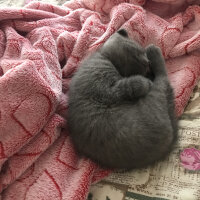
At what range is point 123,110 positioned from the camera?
2.53ft

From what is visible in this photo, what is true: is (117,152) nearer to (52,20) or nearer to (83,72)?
(83,72)

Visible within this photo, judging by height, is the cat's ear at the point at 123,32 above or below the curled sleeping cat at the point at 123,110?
above

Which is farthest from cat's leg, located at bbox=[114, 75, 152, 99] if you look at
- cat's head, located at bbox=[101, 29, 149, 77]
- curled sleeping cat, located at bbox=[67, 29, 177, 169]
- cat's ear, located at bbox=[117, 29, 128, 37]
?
cat's ear, located at bbox=[117, 29, 128, 37]

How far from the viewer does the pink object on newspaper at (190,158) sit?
735mm

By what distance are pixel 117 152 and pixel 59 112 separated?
270 millimetres

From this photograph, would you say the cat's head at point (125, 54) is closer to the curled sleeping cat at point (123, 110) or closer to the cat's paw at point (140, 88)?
the curled sleeping cat at point (123, 110)

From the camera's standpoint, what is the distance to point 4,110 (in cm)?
70

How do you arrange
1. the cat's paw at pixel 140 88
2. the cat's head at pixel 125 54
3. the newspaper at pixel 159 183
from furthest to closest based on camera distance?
1. the cat's head at pixel 125 54
2. the cat's paw at pixel 140 88
3. the newspaper at pixel 159 183

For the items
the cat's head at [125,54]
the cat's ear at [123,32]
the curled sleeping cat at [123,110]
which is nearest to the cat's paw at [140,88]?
the curled sleeping cat at [123,110]

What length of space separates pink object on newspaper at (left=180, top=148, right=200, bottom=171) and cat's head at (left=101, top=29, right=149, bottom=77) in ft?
1.07

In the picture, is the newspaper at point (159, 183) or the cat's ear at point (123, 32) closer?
the newspaper at point (159, 183)

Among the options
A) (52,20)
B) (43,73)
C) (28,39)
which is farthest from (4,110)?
(52,20)

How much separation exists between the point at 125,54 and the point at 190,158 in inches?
17.1

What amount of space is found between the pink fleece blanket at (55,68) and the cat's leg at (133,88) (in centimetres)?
14
